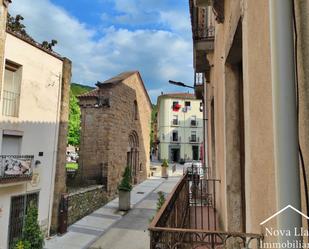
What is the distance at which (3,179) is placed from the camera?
10.9 metres

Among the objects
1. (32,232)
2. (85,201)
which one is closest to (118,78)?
(85,201)

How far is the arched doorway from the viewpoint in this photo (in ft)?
92.6

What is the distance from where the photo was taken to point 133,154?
2922 cm

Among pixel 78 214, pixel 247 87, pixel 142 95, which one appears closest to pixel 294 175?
pixel 247 87

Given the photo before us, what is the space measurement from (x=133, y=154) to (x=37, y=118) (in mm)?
16312

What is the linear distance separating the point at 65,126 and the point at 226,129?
1238 centimetres

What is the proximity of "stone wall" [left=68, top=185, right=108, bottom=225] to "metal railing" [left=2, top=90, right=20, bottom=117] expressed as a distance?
572 cm

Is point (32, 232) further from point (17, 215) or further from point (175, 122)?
point (175, 122)

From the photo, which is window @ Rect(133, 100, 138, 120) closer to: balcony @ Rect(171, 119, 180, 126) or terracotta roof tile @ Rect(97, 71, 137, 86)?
terracotta roof tile @ Rect(97, 71, 137, 86)

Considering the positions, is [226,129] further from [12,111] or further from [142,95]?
[142,95]

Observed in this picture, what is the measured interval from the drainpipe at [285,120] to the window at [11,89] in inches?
459

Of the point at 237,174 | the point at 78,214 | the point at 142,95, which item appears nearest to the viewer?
the point at 237,174

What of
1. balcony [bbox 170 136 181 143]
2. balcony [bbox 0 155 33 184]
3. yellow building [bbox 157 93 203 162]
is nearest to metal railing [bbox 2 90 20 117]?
balcony [bbox 0 155 33 184]

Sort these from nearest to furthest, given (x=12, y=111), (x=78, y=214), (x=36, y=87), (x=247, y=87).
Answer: (x=247, y=87)
(x=12, y=111)
(x=36, y=87)
(x=78, y=214)
